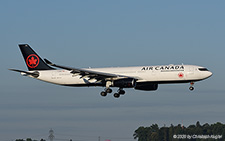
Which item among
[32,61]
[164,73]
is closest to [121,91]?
[164,73]

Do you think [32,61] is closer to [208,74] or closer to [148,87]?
[148,87]

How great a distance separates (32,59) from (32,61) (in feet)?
1.64

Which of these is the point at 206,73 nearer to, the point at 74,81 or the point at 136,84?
the point at 136,84

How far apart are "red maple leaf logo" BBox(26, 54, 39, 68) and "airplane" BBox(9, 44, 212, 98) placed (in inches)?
45.6

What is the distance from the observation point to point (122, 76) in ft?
274

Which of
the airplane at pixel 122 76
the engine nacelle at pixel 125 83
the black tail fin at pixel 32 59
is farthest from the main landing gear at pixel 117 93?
the black tail fin at pixel 32 59

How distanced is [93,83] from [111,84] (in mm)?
3984

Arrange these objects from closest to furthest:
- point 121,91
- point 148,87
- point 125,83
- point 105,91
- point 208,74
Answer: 1. point 208,74
2. point 125,83
3. point 105,91
4. point 148,87
5. point 121,91

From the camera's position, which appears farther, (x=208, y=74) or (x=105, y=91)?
(x=105, y=91)

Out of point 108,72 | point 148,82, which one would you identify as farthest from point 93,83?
point 148,82

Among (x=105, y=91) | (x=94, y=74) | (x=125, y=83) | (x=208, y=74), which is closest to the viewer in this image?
(x=208, y=74)

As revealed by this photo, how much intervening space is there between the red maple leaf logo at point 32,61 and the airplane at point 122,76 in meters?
1.16

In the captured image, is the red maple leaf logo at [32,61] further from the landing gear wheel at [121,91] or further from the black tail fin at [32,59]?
the landing gear wheel at [121,91]

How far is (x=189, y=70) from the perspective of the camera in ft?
263
